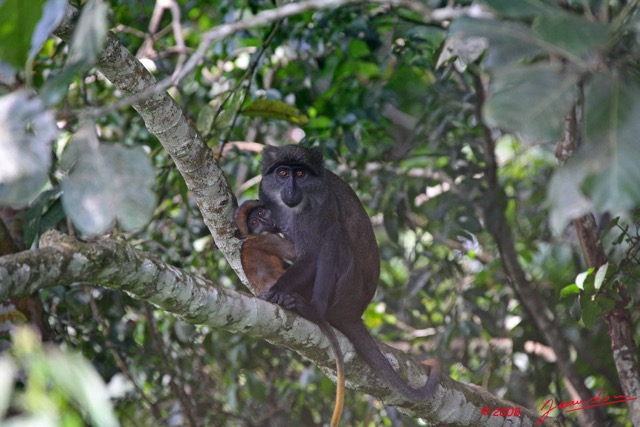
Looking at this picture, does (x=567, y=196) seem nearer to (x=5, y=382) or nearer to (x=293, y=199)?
(x=5, y=382)

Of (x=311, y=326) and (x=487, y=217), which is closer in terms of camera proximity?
(x=311, y=326)

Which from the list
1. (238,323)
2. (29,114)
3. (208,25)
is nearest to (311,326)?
(238,323)

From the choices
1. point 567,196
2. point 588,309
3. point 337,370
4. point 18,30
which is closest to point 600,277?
point 588,309

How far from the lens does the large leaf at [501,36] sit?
1.93 metres

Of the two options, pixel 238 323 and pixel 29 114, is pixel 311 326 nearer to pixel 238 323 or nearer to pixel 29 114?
pixel 238 323

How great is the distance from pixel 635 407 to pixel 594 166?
10.0ft

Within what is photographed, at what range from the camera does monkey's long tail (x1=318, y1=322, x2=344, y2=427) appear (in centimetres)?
405

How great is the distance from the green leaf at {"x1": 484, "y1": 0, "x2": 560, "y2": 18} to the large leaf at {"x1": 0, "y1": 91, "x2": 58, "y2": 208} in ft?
3.86

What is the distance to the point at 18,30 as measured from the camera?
6.81ft

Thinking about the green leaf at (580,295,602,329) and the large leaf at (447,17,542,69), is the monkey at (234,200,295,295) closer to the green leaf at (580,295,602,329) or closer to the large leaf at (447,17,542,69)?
the green leaf at (580,295,602,329)

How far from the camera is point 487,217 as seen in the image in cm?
617

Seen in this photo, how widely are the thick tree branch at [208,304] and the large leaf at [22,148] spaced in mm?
537

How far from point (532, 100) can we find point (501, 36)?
0.63 ft

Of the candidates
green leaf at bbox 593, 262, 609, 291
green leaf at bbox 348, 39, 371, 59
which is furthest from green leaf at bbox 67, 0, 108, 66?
green leaf at bbox 348, 39, 371, 59
